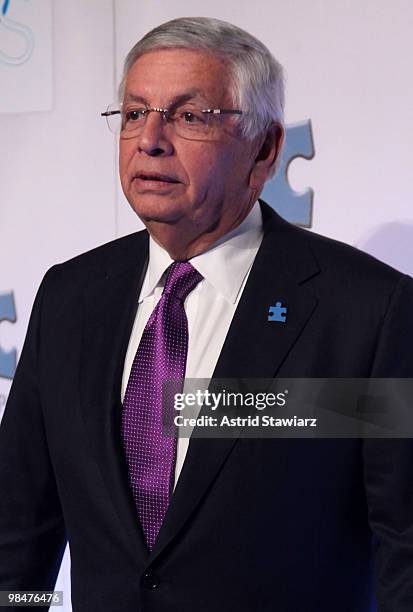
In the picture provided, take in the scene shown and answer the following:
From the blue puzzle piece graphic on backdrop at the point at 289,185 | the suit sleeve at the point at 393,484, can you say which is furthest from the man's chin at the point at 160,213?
the blue puzzle piece graphic on backdrop at the point at 289,185

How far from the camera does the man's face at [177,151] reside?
136cm

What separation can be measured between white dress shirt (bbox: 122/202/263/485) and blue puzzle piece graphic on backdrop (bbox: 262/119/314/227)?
43 centimetres

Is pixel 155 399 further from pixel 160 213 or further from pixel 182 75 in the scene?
pixel 182 75

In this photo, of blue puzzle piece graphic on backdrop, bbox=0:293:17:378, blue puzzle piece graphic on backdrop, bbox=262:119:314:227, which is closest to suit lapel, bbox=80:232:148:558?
blue puzzle piece graphic on backdrop, bbox=262:119:314:227

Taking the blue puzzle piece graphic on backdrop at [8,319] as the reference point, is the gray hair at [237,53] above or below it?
above

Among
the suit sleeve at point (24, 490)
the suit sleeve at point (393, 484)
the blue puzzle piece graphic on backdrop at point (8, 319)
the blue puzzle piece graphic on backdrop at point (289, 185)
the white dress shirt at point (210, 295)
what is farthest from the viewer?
the blue puzzle piece graphic on backdrop at point (8, 319)

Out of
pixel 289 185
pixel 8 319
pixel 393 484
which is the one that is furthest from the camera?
pixel 8 319

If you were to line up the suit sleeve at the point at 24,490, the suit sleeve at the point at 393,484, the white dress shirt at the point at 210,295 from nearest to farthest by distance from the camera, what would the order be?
the suit sleeve at the point at 393,484 < the white dress shirt at the point at 210,295 < the suit sleeve at the point at 24,490

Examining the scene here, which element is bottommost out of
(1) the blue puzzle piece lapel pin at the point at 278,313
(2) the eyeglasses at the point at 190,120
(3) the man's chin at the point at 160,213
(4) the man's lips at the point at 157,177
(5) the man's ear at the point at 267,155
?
(1) the blue puzzle piece lapel pin at the point at 278,313

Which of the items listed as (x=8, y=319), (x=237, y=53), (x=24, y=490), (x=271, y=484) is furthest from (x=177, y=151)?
(x=8, y=319)

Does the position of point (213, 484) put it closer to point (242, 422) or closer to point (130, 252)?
point (242, 422)

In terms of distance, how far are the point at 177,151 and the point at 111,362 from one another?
332 millimetres

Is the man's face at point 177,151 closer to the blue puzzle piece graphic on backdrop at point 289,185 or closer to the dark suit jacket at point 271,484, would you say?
the dark suit jacket at point 271,484

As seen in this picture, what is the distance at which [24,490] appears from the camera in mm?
1525
